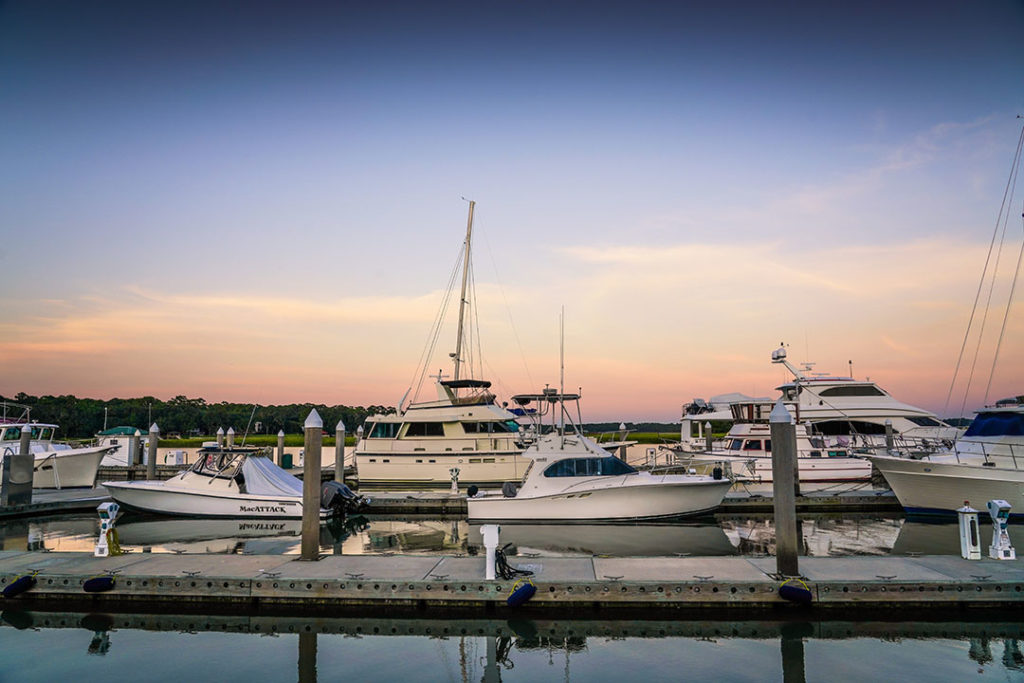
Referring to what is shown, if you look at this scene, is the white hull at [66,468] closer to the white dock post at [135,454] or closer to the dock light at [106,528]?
the white dock post at [135,454]

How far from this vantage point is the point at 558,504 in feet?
60.4

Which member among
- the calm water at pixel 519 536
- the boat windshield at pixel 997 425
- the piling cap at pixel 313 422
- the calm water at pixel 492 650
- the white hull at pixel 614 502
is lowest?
the calm water at pixel 519 536

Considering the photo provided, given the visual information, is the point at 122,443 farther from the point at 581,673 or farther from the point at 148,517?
the point at 581,673

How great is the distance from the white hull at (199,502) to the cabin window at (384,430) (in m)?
10.3

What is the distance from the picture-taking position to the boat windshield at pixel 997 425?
1892 centimetres

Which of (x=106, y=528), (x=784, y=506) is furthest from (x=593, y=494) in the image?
(x=106, y=528)

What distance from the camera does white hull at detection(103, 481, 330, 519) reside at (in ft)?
63.8

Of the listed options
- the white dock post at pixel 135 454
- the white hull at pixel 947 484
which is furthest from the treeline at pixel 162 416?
the white hull at pixel 947 484

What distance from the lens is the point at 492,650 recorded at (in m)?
9.08

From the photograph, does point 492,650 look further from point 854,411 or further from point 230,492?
point 854,411

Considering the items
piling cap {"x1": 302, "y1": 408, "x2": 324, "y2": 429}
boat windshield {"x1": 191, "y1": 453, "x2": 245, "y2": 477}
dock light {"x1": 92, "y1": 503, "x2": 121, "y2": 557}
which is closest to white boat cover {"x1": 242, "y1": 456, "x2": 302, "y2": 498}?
boat windshield {"x1": 191, "y1": 453, "x2": 245, "y2": 477}

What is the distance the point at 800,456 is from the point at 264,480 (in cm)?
2073

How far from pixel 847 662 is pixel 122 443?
134ft

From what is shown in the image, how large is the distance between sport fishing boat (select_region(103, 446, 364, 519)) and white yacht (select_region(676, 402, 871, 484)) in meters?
15.1
